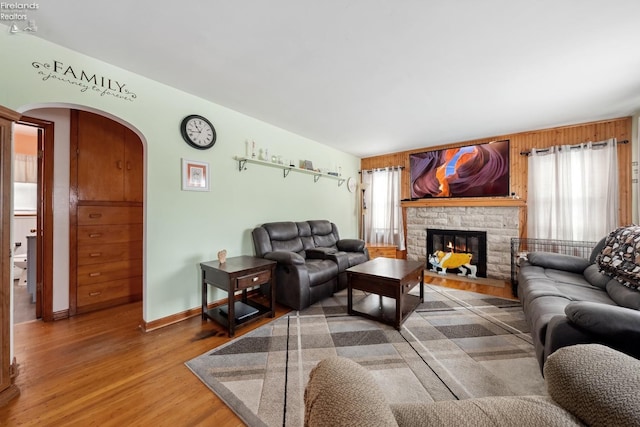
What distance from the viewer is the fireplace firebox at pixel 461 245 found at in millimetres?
4254

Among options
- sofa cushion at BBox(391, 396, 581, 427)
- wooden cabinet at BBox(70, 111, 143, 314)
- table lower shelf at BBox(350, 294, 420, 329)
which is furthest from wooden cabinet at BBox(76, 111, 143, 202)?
sofa cushion at BBox(391, 396, 581, 427)

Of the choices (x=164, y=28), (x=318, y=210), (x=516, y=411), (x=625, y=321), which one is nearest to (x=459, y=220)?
(x=318, y=210)

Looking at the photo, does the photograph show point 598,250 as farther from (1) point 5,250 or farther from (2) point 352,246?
(1) point 5,250

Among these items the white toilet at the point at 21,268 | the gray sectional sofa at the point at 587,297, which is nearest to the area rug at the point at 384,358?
the gray sectional sofa at the point at 587,297

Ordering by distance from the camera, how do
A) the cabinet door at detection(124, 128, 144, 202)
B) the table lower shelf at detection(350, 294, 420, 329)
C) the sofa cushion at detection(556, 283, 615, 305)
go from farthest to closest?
1. the cabinet door at detection(124, 128, 144, 202)
2. the table lower shelf at detection(350, 294, 420, 329)
3. the sofa cushion at detection(556, 283, 615, 305)

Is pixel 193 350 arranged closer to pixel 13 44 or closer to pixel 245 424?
pixel 245 424

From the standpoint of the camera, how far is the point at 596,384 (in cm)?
72

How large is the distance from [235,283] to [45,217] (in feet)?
7.10

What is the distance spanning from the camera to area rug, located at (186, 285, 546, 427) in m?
1.54

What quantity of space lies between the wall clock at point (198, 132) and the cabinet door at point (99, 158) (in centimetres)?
107

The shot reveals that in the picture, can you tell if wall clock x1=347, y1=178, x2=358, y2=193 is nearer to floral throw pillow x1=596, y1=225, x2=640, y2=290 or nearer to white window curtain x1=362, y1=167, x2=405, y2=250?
white window curtain x1=362, y1=167, x2=405, y2=250

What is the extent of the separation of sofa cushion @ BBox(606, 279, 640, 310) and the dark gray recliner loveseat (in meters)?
2.46

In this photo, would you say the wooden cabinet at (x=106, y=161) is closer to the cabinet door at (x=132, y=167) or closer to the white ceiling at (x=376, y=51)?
the cabinet door at (x=132, y=167)

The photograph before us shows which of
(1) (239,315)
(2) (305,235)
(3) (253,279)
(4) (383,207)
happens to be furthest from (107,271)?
(4) (383,207)
